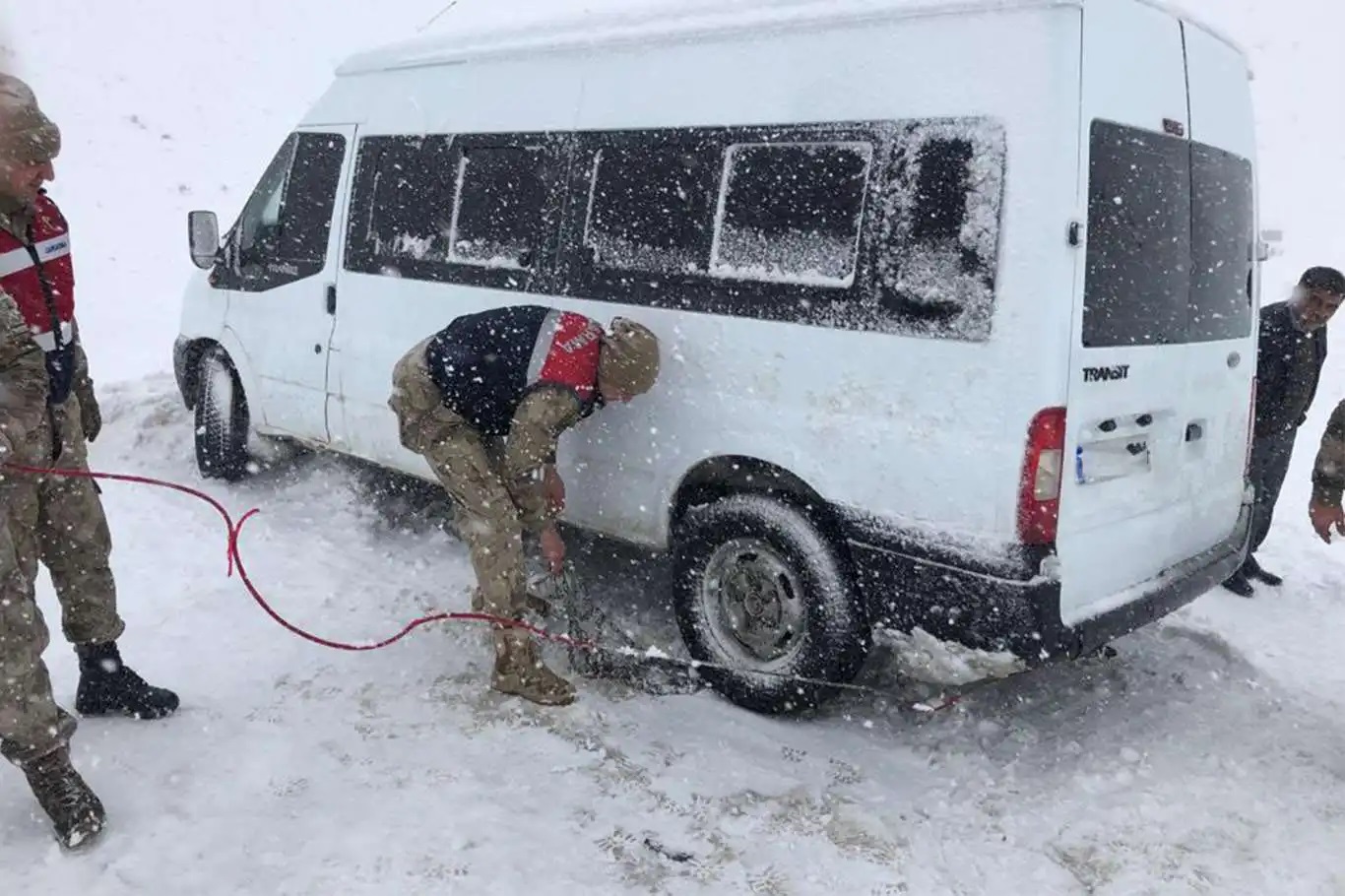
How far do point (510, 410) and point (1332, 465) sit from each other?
3632 millimetres

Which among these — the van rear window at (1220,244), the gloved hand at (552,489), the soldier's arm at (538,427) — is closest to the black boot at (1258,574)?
the van rear window at (1220,244)

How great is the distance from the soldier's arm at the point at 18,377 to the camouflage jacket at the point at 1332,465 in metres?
4.98

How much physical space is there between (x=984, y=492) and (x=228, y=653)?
306 centimetres

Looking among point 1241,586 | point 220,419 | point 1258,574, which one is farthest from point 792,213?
point 220,419

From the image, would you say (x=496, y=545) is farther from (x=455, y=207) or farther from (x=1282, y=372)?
(x=1282, y=372)

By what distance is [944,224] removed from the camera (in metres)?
3.22

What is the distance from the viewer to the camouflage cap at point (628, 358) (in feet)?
12.4

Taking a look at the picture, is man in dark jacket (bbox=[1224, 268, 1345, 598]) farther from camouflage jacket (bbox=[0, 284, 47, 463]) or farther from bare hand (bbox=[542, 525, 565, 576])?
camouflage jacket (bbox=[0, 284, 47, 463])

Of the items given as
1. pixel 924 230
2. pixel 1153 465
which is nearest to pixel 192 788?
pixel 924 230

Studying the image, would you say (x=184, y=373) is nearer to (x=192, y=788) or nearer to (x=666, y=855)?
(x=192, y=788)

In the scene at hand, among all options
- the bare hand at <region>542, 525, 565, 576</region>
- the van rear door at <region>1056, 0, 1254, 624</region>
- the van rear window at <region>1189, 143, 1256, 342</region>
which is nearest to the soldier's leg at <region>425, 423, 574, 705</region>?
the bare hand at <region>542, 525, 565, 576</region>

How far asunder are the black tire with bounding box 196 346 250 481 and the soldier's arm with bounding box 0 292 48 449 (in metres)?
3.31

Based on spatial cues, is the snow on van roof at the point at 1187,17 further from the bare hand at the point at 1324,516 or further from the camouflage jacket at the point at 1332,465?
the bare hand at the point at 1324,516

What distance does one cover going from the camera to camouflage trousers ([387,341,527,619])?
12.8 feet
